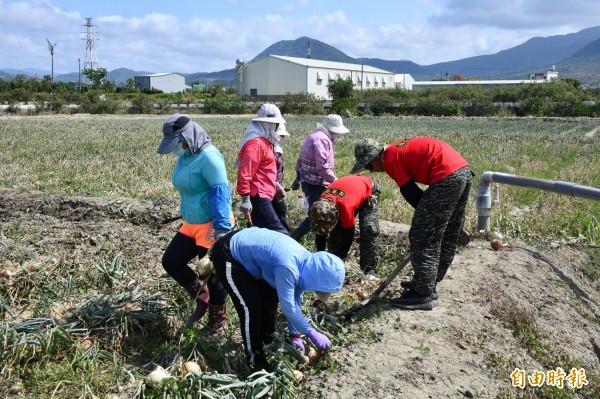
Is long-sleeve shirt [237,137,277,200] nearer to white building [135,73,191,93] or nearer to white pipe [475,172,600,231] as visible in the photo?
white pipe [475,172,600,231]

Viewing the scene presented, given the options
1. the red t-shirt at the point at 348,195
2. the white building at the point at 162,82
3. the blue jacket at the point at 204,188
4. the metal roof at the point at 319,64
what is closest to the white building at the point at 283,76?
the metal roof at the point at 319,64

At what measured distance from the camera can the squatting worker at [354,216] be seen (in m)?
5.32

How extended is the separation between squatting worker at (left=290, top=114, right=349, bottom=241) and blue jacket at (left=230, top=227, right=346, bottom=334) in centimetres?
258

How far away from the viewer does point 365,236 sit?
5.65 m

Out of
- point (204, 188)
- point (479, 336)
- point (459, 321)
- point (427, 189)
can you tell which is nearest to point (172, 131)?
point (204, 188)

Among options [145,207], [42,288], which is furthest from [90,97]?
[42,288]

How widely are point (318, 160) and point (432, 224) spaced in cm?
195

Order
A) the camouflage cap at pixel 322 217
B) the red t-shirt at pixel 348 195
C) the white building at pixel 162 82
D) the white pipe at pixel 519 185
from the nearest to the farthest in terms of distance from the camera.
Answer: the camouflage cap at pixel 322 217 → the white pipe at pixel 519 185 → the red t-shirt at pixel 348 195 → the white building at pixel 162 82

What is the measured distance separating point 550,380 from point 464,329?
67cm

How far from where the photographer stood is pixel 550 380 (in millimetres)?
4012

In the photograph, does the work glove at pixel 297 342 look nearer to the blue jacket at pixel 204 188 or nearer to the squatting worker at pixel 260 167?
the blue jacket at pixel 204 188

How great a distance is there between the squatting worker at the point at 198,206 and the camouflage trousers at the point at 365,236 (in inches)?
61.0

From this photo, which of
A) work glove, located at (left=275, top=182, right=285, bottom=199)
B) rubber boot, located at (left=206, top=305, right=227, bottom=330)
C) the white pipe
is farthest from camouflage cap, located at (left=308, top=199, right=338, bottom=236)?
the white pipe

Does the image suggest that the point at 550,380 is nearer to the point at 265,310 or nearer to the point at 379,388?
the point at 379,388
